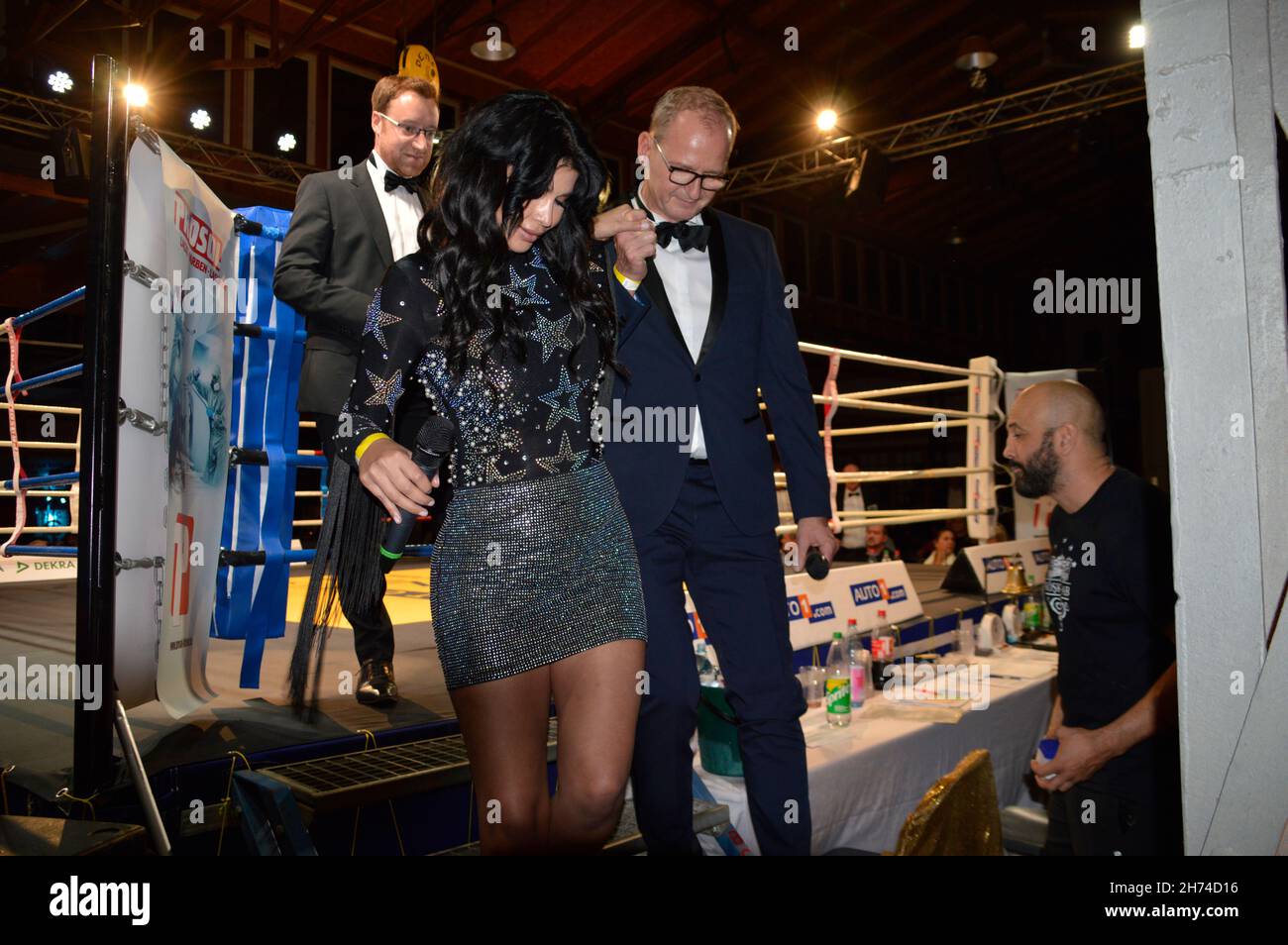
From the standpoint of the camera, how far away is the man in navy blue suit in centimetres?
182

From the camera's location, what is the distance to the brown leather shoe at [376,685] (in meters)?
2.40

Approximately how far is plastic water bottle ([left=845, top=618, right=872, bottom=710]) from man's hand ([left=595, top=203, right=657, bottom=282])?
226 centimetres

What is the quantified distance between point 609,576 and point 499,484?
242 mm

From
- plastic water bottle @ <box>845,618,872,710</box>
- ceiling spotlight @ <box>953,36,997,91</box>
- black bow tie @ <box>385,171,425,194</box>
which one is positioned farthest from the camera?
ceiling spotlight @ <box>953,36,997,91</box>

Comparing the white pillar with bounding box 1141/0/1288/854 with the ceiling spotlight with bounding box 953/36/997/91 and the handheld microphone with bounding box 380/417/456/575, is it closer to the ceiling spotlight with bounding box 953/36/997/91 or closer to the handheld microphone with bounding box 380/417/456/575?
the handheld microphone with bounding box 380/417/456/575

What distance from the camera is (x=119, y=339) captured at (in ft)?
5.88

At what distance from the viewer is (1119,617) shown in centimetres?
244

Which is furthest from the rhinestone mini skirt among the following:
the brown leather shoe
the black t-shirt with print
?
the black t-shirt with print

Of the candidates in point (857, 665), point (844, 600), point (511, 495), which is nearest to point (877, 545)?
point (844, 600)

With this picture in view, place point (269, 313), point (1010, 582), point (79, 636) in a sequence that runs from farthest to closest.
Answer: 1. point (1010, 582)
2. point (269, 313)
3. point (79, 636)

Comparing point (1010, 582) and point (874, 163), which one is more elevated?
point (874, 163)

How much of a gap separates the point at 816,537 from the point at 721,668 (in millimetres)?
357
